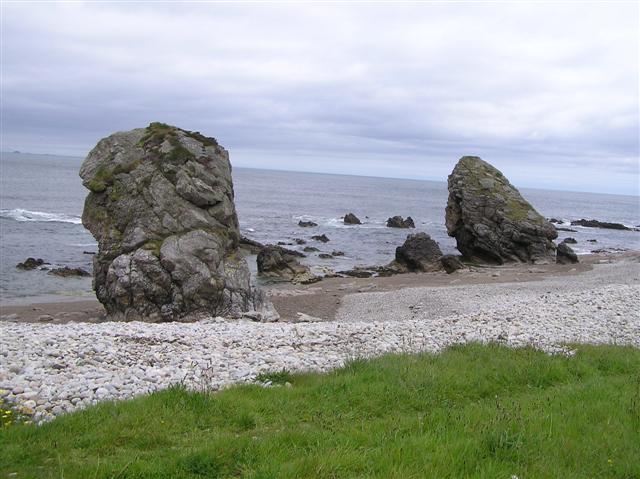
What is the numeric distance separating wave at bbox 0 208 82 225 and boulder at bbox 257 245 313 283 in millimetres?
33679

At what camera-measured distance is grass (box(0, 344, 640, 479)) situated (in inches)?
245

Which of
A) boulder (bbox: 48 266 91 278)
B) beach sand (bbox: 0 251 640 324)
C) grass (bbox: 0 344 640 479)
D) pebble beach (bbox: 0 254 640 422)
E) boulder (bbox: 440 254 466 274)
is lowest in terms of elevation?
boulder (bbox: 48 266 91 278)

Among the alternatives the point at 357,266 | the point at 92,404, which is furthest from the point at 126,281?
the point at 357,266

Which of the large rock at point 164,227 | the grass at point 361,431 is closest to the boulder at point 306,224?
the large rock at point 164,227

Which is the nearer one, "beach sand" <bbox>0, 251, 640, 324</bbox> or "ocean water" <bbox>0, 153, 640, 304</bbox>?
"beach sand" <bbox>0, 251, 640, 324</bbox>

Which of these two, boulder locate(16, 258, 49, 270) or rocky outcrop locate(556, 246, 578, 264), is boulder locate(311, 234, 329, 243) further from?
boulder locate(16, 258, 49, 270)

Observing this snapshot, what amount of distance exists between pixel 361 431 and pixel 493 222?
43.3 m

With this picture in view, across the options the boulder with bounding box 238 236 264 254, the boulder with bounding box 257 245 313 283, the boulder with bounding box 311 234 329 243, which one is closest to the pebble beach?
the boulder with bounding box 257 245 313 283

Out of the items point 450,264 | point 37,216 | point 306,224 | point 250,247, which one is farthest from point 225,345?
point 306,224

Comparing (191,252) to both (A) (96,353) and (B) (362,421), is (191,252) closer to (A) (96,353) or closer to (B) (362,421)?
(A) (96,353)

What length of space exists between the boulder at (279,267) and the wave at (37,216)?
33679mm

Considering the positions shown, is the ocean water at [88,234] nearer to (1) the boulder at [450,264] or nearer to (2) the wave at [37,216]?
(2) the wave at [37,216]

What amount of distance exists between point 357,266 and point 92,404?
37767 mm

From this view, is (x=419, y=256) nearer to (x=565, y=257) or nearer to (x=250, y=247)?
(x=565, y=257)
